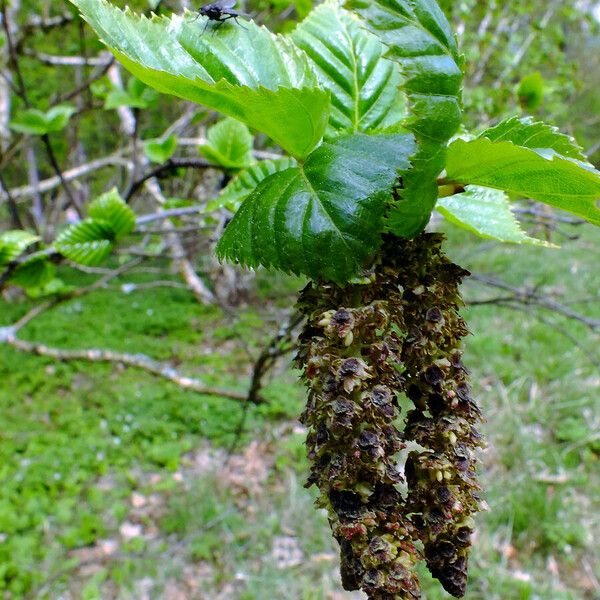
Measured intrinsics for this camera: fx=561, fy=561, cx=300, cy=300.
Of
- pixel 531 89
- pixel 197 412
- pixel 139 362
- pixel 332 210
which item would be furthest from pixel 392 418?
pixel 197 412

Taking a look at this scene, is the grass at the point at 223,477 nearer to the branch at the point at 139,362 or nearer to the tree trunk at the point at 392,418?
the branch at the point at 139,362

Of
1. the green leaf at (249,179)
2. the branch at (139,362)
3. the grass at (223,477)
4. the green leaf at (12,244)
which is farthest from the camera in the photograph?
the grass at (223,477)

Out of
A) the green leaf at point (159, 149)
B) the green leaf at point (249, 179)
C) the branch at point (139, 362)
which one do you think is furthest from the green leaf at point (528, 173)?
the branch at point (139, 362)

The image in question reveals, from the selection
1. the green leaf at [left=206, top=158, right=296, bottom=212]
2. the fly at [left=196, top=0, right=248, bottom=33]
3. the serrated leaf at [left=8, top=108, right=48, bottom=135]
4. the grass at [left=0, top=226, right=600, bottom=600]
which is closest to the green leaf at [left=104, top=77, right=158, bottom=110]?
the serrated leaf at [left=8, top=108, right=48, bottom=135]

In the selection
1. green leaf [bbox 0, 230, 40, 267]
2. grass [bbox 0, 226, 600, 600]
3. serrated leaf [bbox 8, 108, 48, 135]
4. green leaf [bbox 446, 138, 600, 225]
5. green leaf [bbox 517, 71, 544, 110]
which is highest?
green leaf [bbox 446, 138, 600, 225]

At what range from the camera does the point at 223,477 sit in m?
3.68

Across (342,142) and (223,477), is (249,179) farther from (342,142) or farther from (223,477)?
(223,477)

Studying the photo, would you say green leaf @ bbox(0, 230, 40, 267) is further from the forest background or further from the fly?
the fly

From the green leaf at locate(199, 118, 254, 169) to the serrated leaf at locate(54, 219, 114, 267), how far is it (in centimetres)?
25

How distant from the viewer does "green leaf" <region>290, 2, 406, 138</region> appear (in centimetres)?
50

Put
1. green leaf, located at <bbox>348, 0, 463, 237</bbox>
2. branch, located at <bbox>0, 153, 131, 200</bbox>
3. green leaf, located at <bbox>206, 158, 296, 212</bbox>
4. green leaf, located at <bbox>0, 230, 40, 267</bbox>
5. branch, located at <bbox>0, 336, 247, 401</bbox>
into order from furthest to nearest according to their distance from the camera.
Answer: branch, located at <bbox>0, 153, 131, 200</bbox>, branch, located at <bbox>0, 336, 247, 401</bbox>, green leaf, located at <bbox>0, 230, 40, 267</bbox>, green leaf, located at <bbox>206, 158, 296, 212</bbox>, green leaf, located at <bbox>348, 0, 463, 237</bbox>

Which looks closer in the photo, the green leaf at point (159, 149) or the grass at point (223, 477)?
the green leaf at point (159, 149)

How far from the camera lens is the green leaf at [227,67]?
34 centimetres

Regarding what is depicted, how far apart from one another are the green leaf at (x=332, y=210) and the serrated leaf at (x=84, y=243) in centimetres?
71
